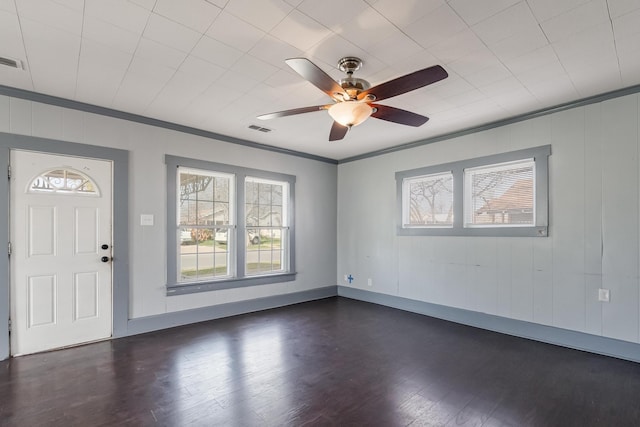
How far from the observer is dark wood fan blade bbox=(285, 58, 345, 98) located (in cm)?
198

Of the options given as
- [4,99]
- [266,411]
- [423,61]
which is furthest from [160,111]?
[266,411]

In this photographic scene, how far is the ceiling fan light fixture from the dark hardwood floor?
2.16 m

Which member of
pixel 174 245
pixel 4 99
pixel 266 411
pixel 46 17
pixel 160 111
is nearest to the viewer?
pixel 46 17

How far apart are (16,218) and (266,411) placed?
319 cm

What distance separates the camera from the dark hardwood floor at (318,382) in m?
2.24

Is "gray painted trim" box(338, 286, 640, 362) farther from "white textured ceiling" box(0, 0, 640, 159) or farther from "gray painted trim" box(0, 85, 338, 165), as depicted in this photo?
"gray painted trim" box(0, 85, 338, 165)

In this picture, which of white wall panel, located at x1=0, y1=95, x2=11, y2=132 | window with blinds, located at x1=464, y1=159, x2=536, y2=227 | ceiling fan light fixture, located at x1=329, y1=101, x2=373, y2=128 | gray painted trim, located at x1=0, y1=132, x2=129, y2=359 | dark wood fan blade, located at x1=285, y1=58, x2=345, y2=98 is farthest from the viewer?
window with blinds, located at x1=464, y1=159, x2=536, y2=227

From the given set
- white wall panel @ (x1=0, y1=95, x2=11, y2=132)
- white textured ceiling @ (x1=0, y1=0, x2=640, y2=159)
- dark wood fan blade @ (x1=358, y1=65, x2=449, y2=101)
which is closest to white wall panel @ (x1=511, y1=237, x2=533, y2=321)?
white textured ceiling @ (x1=0, y1=0, x2=640, y2=159)

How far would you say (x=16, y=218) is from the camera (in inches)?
129

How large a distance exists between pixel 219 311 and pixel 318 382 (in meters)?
2.40

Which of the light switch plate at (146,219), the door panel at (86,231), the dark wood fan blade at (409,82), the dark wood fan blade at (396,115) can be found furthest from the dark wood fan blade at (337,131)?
the door panel at (86,231)

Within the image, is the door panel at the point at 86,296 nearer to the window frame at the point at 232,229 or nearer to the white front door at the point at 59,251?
the white front door at the point at 59,251

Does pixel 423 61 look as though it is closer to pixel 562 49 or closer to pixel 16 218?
pixel 562 49

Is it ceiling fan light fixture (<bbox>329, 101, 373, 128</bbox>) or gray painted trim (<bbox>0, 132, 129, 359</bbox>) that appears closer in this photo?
ceiling fan light fixture (<bbox>329, 101, 373, 128</bbox>)
